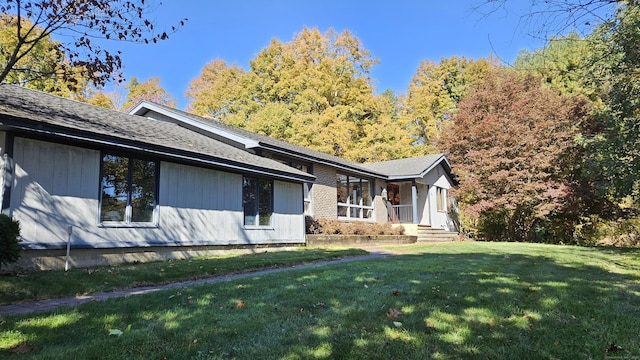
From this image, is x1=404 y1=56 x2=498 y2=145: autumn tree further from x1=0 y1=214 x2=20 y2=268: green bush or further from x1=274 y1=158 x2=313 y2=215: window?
x1=0 y1=214 x2=20 y2=268: green bush

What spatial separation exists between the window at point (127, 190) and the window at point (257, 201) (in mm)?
3673

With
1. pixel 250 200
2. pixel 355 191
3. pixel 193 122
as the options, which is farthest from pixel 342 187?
pixel 193 122

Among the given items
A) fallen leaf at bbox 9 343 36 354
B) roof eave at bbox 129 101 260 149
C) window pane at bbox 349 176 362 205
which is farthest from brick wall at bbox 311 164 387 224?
fallen leaf at bbox 9 343 36 354

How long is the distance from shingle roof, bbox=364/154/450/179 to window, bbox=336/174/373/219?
193cm

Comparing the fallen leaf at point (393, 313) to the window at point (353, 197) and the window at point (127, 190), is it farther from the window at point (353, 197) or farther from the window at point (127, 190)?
the window at point (353, 197)

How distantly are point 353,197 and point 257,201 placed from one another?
8453 mm

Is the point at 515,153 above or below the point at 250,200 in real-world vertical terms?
above

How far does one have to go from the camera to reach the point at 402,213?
25.8 metres

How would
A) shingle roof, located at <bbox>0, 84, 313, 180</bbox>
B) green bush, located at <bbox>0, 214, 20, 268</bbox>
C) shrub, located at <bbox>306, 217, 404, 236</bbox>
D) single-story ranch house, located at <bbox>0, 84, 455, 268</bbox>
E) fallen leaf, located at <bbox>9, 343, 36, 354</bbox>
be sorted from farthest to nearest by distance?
shrub, located at <bbox>306, 217, 404, 236</bbox> < single-story ranch house, located at <bbox>0, 84, 455, 268</bbox> < shingle roof, located at <bbox>0, 84, 313, 180</bbox> < green bush, located at <bbox>0, 214, 20, 268</bbox> < fallen leaf, located at <bbox>9, 343, 36, 354</bbox>

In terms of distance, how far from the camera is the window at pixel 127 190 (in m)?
10.1

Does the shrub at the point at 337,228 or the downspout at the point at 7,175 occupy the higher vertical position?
the downspout at the point at 7,175

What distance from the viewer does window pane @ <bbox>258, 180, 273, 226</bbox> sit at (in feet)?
49.1

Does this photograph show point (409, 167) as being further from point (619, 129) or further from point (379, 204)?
point (619, 129)

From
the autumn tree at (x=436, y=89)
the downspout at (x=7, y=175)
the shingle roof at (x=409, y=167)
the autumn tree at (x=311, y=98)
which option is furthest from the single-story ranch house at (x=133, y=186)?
the autumn tree at (x=436, y=89)
